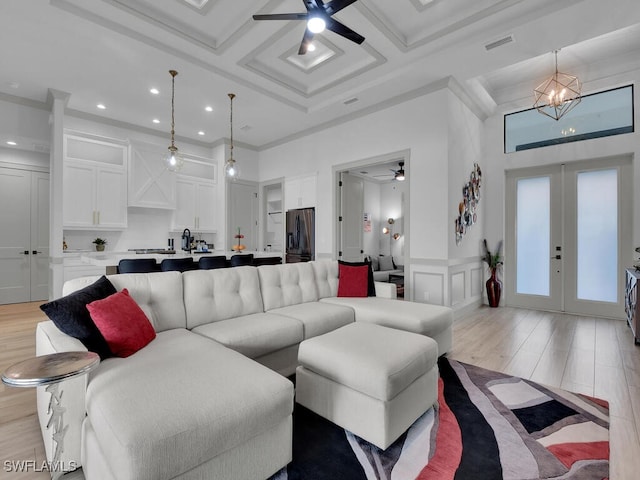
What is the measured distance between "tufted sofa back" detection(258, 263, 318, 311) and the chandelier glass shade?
3921 millimetres

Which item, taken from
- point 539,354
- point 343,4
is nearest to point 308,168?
point 343,4

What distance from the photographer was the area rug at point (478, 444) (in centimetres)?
158

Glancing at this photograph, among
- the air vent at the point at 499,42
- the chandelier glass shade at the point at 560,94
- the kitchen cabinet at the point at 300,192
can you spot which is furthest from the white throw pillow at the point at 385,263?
the air vent at the point at 499,42

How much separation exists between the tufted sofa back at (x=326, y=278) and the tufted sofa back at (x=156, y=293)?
1561 millimetres

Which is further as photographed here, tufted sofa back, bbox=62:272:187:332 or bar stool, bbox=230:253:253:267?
bar stool, bbox=230:253:253:267

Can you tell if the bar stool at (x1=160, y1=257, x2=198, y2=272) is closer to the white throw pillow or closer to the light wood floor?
the light wood floor

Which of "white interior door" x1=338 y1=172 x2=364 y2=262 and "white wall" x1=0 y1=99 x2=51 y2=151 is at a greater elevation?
"white wall" x1=0 y1=99 x2=51 y2=151

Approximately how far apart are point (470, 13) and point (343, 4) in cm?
162

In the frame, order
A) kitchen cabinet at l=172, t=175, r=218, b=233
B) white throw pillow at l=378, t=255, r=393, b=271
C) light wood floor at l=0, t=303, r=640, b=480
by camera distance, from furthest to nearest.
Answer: white throw pillow at l=378, t=255, r=393, b=271, kitchen cabinet at l=172, t=175, r=218, b=233, light wood floor at l=0, t=303, r=640, b=480

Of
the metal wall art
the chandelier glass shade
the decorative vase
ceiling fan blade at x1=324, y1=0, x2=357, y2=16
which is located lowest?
the decorative vase

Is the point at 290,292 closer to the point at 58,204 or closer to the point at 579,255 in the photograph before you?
the point at 58,204

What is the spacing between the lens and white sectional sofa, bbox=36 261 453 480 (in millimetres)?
1159

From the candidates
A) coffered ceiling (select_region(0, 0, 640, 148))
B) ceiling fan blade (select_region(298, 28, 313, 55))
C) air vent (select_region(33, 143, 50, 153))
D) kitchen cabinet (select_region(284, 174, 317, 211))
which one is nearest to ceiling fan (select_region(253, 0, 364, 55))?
ceiling fan blade (select_region(298, 28, 313, 55))

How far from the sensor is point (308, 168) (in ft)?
20.6
